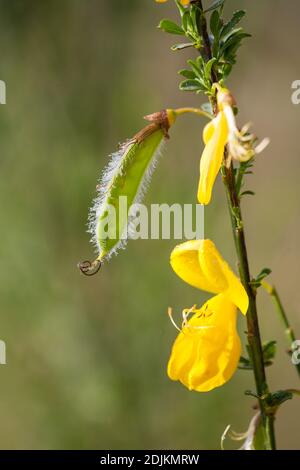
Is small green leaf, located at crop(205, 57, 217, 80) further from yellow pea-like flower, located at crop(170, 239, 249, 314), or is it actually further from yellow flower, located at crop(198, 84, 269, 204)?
yellow pea-like flower, located at crop(170, 239, 249, 314)

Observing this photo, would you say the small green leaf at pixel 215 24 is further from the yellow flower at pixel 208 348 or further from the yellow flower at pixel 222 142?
the yellow flower at pixel 208 348

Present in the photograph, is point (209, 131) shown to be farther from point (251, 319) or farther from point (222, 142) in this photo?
point (251, 319)

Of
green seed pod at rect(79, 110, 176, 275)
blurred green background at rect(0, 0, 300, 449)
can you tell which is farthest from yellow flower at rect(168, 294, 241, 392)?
blurred green background at rect(0, 0, 300, 449)

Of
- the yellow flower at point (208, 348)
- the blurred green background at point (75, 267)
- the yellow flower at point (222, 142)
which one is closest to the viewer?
the yellow flower at point (222, 142)

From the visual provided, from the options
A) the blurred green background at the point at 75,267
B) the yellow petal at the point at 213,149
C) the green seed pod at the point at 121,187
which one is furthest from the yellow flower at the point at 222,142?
the blurred green background at the point at 75,267
